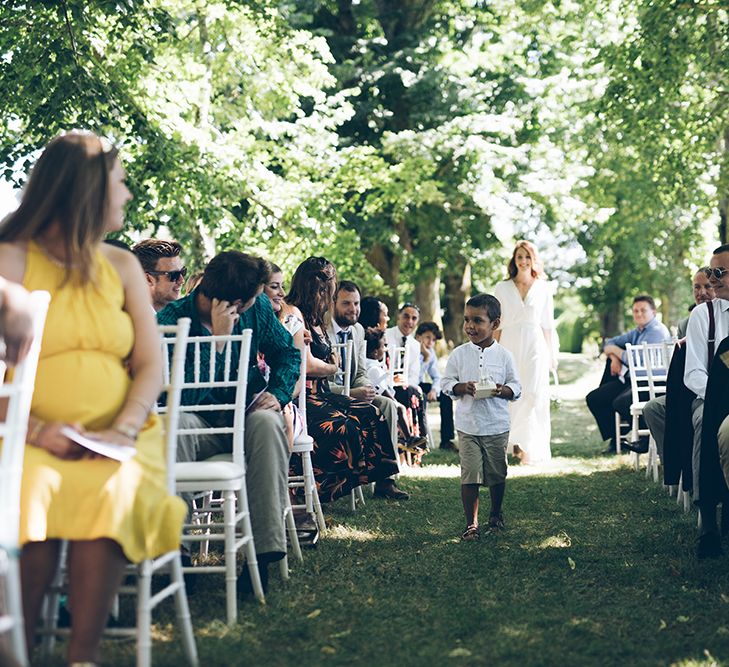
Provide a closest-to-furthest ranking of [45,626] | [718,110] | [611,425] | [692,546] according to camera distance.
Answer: [45,626], [692,546], [611,425], [718,110]

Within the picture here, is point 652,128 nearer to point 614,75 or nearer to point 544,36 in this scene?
point 614,75

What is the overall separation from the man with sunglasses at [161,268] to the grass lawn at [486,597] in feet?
5.68

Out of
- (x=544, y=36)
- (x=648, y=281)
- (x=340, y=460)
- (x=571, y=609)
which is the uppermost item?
(x=544, y=36)

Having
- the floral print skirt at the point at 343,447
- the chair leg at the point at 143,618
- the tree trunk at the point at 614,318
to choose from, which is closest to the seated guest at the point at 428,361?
the floral print skirt at the point at 343,447

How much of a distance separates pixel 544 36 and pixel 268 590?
19.7m

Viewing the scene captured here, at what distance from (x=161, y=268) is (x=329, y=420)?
159 cm

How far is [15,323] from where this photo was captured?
3004mm

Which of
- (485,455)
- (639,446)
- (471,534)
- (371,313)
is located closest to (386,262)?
(371,313)

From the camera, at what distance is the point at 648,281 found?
31.3 metres

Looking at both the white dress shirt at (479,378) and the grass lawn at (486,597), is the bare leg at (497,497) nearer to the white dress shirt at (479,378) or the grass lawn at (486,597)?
the grass lawn at (486,597)

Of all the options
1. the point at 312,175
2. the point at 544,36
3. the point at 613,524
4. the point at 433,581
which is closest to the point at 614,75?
the point at 312,175

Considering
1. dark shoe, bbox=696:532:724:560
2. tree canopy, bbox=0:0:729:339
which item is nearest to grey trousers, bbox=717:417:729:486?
dark shoe, bbox=696:532:724:560

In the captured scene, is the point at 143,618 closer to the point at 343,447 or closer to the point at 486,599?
the point at 486,599

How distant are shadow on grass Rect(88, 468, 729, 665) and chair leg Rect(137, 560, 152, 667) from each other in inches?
13.5
